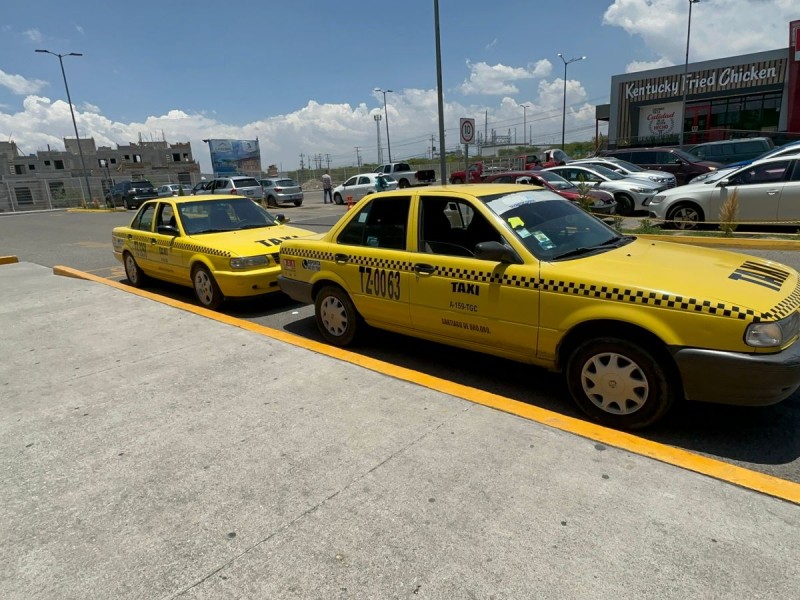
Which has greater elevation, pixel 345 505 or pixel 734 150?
pixel 734 150

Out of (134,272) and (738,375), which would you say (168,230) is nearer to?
(134,272)

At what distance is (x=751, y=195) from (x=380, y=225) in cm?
883

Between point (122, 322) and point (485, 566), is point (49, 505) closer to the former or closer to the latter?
point (485, 566)

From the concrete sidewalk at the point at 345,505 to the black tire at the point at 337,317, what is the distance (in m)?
0.90

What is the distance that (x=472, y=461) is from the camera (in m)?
2.86

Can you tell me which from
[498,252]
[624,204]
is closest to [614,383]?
[498,252]

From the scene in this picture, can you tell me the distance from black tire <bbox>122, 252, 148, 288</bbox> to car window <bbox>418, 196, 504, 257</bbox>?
229 inches

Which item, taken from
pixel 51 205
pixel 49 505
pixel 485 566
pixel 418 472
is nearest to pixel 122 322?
pixel 49 505

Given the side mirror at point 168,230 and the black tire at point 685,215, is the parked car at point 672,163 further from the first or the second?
the side mirror at point 168,230

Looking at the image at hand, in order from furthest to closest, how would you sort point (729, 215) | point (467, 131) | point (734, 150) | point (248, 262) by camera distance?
point (734, 150) → point (467, 131) → point (729, 215) → point (248, 262)

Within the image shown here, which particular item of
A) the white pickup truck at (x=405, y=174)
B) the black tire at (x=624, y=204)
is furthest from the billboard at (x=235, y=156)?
the black tire at (x=624, y=204)

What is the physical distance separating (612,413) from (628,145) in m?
41.7

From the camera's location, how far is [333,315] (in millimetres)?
5070

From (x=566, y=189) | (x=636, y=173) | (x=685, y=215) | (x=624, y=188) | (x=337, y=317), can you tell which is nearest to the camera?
(x=337, y=317)
